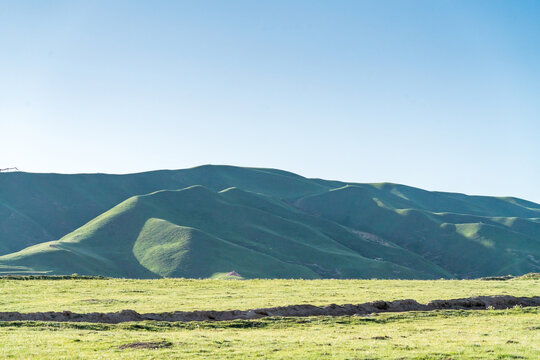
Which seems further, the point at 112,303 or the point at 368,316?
the point at 112,303

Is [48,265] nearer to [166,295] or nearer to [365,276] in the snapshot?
[365,276]

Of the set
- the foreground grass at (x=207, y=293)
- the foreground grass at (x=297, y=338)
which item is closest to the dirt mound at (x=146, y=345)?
the foreground grass at (x=297, y=338)

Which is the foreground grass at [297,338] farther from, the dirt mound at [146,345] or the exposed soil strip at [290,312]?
the exposed soil strip at [290,312]

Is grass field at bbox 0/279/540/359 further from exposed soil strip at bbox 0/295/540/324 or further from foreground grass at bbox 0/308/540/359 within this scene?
exposed soil strip at bbox 0/295/540/324

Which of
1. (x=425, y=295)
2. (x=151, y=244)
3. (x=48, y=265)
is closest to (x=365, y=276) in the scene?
(x=151, y=244)

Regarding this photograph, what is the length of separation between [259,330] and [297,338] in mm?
4980

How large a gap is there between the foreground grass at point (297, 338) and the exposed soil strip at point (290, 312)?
1841 millimetres

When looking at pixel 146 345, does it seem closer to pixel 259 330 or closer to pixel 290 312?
pixel 259 330

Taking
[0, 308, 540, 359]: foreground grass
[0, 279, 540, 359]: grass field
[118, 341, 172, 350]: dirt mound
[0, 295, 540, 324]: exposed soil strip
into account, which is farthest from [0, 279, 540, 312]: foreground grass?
[118, 341, 172, 350]: dirt mound

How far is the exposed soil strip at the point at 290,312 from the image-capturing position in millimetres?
33219

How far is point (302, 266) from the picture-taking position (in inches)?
7461

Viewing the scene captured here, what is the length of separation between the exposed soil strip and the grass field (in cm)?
180

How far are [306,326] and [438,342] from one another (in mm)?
9321

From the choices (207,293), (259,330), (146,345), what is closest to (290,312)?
(259,330)
